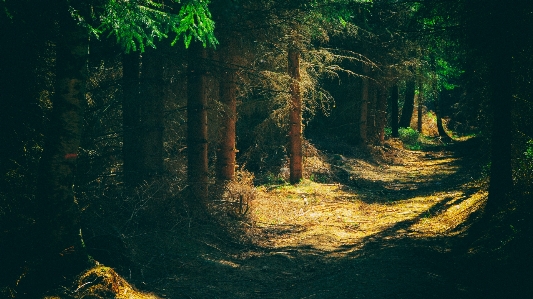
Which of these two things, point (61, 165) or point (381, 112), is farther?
point (381, 112)

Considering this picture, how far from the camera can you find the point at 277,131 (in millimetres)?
19625

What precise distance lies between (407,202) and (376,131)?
13.3 metres

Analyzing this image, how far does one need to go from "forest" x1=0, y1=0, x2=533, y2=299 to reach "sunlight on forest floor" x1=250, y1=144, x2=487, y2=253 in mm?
87

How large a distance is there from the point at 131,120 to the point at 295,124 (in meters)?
8.22

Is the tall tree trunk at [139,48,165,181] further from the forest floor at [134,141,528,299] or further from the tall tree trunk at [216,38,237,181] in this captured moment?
the tall tree trunk at [216,38,237,181]

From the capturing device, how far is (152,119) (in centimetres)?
1066

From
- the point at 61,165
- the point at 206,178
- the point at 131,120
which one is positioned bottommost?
the point at 206,178

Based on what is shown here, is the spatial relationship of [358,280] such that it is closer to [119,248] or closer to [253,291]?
[253,291]

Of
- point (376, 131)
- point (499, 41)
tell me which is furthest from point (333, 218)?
point (376, 131)

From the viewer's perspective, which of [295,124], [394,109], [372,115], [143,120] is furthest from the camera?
[394,109]

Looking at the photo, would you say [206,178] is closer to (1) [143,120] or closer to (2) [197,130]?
(2) [197,130]

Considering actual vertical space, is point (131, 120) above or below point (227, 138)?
above

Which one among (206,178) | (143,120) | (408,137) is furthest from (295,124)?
(408,137)

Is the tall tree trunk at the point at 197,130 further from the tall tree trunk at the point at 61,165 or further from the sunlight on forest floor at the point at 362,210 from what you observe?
the tall tree trunk at the point at 61,165
